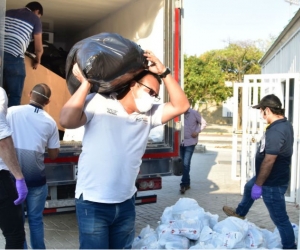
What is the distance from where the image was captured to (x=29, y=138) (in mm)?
3635

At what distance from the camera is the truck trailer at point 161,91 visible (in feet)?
14.8

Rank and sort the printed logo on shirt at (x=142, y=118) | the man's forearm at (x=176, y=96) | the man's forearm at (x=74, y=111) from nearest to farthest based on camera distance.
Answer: the man's forearm at (x=74, y=111)
the printed logo on shirt at (x=142, y=118)
the man's forearm at (x=176, y=96)

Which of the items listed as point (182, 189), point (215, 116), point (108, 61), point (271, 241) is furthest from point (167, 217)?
point (215, 116)

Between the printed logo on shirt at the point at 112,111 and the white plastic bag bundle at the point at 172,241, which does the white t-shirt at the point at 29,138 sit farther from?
the printed logo on shirt at the point at 112,111

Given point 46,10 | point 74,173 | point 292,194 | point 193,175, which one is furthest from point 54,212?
point 193,175

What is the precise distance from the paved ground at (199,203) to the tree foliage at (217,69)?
17276 mm

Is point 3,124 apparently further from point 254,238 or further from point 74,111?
point 254,238

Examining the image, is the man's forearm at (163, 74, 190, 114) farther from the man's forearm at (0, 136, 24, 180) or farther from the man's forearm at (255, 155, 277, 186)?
the man's forearm at (255, 155, 277, 186)

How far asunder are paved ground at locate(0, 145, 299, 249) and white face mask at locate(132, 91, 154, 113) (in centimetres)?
256

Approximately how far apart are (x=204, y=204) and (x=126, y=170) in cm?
457

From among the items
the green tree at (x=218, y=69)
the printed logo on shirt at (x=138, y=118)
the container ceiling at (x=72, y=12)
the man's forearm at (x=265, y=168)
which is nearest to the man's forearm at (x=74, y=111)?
the printed logo on shirt at (x=138, y=118)

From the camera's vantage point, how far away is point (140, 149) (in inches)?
101

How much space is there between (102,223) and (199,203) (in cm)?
464

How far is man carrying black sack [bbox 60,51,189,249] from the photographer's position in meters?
2.41
